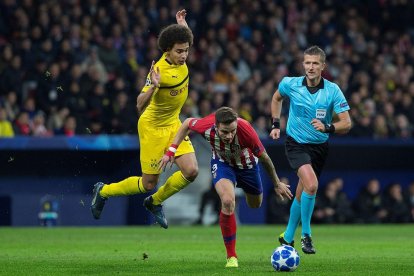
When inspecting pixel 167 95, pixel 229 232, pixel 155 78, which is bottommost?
pixel 229 232

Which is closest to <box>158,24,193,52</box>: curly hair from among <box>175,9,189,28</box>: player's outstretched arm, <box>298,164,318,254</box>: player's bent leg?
<box>175,9,189,28</box>: player's outstretched arm

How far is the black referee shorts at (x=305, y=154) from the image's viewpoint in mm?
12836

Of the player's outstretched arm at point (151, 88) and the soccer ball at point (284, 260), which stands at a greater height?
the player's outstretched arm at point (151, 88)

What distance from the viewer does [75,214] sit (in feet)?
73.3

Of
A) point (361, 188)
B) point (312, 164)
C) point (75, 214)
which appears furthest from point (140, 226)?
point (312, 164)

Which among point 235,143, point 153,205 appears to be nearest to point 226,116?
point 235,143

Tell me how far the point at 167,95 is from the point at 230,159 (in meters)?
1.46

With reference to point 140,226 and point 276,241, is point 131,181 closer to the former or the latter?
point 276,241

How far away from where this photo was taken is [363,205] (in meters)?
24.4

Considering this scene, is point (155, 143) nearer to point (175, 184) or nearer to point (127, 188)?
point (175, 184)

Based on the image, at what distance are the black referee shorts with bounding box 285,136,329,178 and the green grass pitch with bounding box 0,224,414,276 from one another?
116 centimetres

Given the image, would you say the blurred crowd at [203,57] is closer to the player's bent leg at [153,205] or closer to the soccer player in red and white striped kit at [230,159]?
the player's bent leg at [153,205]

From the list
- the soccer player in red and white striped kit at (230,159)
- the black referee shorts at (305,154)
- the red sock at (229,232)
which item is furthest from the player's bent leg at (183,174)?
the red sock at (229,232)

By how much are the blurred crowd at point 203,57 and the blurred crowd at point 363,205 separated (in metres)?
1.29
